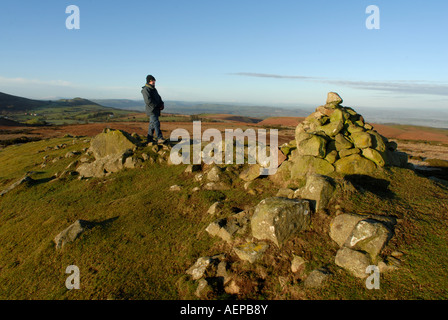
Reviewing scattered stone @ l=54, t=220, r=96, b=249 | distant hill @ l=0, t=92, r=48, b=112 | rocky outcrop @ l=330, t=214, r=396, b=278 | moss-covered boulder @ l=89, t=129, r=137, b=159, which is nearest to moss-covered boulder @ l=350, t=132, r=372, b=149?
rocky outcrop @ l=330, t=214, r=396, b=278

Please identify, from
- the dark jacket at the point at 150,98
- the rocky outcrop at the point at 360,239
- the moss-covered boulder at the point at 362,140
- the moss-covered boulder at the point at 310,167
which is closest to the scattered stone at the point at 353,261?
the rocky outcrop at the point at 360,239

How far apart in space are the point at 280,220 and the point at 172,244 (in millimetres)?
3686

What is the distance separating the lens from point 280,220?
22.4ft

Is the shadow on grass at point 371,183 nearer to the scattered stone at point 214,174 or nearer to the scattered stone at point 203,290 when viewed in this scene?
the scattered stone at point 214,174

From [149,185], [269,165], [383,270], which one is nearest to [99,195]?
[149,185]

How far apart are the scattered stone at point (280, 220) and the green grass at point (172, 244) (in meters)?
0.30

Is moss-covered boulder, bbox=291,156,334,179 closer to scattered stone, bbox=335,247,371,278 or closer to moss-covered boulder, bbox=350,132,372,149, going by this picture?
moss-covered boulder, bbox=350,132,372,149

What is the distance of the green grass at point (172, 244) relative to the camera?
18.1ft

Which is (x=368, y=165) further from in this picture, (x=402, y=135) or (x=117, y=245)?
(x=402, y=135)

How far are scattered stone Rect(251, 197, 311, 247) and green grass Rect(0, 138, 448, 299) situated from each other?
30 cm

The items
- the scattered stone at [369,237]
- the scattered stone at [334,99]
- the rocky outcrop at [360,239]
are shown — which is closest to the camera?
the rocky outcrop at [360,239]

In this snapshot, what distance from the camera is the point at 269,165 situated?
37.8 ft

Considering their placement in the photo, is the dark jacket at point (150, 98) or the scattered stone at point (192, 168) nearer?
the scattered stone at point (192, 168)

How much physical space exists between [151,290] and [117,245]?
8.98 ft
